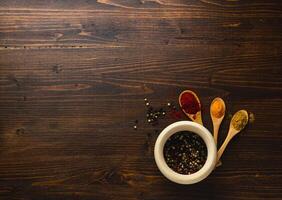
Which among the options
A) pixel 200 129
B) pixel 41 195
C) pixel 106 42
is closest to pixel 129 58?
pixel 106 42

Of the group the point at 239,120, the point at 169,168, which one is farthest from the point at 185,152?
the point at 239,120

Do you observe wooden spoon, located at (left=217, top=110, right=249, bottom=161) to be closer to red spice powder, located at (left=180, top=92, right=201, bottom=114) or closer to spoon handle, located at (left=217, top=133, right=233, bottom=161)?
spoon handle, located at (left=217, top=133, right=233, bottom=161)

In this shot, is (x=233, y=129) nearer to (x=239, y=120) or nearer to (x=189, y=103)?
(x=239, y=120)

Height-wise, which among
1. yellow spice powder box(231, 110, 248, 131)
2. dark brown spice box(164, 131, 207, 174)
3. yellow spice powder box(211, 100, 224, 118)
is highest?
yellow spice powder box(211, 100, 224, 118)

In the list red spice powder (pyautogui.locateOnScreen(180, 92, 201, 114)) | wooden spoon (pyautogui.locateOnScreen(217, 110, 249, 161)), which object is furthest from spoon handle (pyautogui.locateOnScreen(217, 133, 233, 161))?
red spice powder (pyautogui.locateOnScreen(180, 92, 201, 114))

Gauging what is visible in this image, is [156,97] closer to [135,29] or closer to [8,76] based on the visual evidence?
[135,29]

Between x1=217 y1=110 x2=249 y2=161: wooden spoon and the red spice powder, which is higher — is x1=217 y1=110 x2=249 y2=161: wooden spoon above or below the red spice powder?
below

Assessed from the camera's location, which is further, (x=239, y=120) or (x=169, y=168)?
(x=239, y=120)
